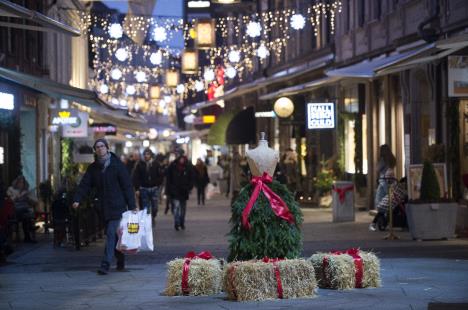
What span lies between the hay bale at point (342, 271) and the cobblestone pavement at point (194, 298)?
15 centimetres

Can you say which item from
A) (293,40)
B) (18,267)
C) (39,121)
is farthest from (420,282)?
(293,40)

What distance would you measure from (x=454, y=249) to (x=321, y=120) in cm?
1339

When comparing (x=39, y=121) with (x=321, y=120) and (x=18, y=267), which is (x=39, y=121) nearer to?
(x=321, y=120)

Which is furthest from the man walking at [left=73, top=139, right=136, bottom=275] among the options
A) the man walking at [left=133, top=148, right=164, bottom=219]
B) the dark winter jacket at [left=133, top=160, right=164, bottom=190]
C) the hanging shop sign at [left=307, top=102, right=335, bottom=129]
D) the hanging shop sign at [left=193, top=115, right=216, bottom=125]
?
the hanging shop sign at [left=193, top=115, right=216, bottom=125]

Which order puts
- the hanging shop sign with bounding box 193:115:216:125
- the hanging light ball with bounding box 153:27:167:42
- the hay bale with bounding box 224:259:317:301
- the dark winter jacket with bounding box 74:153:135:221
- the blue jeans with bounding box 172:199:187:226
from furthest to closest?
the hanging shop sign with bounding box 193:115:216:125 → the hanging light ball with bounding box 153:27:167:42 → the blue jeans with bounding box 172:199:187:226 → the dark winter jacket with bounding box 74:153:135:221 → the hay bale with bounding box 224:259:317:301

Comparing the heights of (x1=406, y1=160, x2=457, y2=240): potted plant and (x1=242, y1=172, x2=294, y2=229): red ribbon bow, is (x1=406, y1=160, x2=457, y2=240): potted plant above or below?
below

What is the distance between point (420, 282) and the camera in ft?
48.4

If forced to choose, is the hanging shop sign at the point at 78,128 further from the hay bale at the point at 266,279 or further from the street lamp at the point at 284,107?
the hay bale at the point at 266,279

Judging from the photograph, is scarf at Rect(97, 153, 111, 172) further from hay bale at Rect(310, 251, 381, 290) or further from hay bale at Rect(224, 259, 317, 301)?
hay bale at Rect(224, 259, 317, 301)

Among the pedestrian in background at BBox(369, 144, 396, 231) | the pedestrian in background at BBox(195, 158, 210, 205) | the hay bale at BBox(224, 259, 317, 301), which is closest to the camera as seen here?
the hay bale at BBox(224, 259, 317, 301)

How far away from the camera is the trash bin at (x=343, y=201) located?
28609mm

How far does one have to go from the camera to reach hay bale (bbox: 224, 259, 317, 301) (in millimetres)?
12914

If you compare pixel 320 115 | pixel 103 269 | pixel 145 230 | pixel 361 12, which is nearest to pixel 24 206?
pixel 145 230

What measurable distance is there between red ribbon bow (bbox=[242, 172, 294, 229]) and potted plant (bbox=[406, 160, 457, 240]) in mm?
8826
